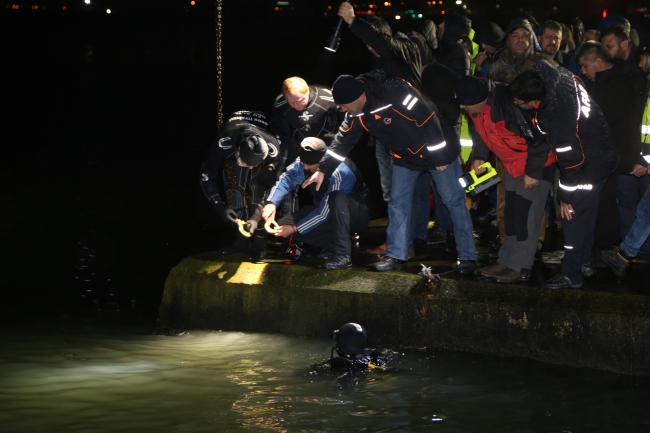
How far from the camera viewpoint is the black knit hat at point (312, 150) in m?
8.28

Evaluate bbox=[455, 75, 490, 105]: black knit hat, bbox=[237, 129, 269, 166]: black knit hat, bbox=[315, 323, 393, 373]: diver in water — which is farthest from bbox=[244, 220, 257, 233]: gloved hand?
bbox=[455, 75, 490, 105]: black knit hat

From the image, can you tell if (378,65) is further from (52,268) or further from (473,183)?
(52,268)

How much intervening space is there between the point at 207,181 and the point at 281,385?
9.34 feet

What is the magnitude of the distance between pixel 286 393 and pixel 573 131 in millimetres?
2728

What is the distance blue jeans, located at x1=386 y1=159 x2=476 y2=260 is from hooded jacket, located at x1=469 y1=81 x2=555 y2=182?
0.45 m

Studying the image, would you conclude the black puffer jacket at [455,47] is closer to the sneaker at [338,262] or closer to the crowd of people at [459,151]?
the crowd of people at [459,151]

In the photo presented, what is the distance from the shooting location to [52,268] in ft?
37.3

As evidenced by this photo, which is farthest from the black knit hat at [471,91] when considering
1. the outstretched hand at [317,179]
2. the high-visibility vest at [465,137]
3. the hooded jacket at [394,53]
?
the high-visibility vest at [465,137]

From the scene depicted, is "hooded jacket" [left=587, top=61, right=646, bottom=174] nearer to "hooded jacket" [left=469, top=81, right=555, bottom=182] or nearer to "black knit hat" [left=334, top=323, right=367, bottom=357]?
"hooded jacket" [left=469, top=81, right=555, bottom=182]

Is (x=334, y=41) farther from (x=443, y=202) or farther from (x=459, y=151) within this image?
(x=443, y=202)

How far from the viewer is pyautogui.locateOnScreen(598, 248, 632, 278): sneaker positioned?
7570 mm

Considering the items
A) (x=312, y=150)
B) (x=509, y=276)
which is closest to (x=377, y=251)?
(x=312, y=150)

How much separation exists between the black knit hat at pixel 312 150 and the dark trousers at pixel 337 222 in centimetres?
34


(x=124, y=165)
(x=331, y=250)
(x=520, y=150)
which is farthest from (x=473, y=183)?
(x=124, y=165)
